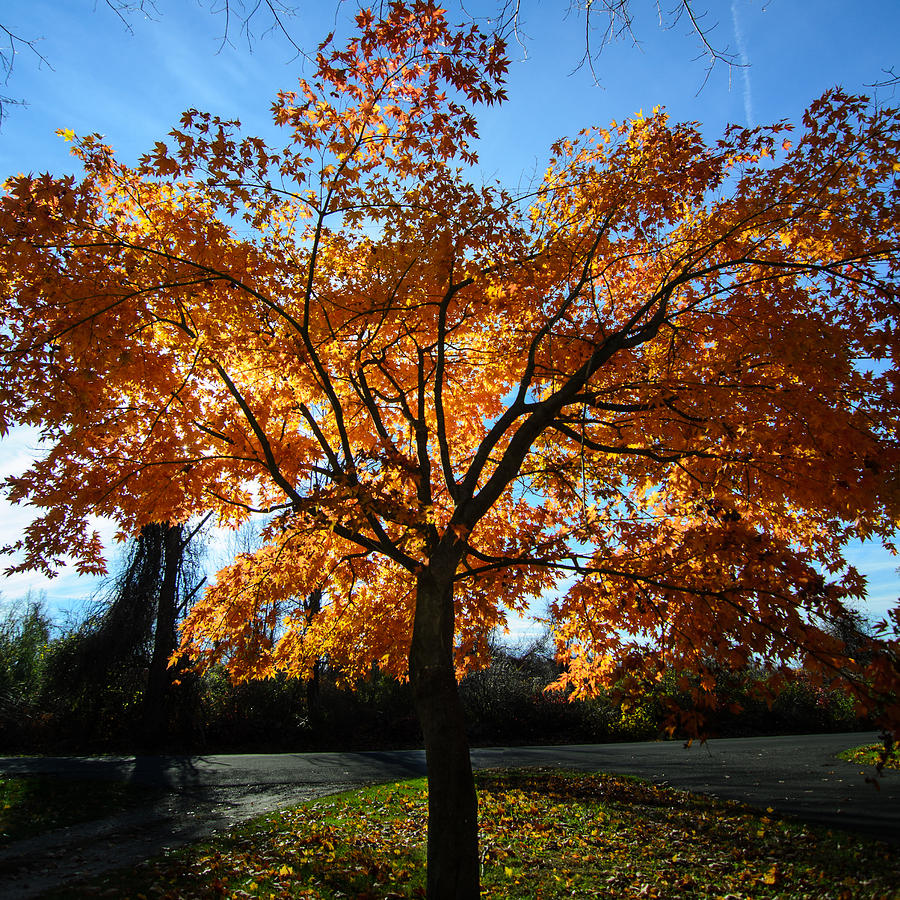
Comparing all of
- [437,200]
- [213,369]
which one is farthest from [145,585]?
[437,200]

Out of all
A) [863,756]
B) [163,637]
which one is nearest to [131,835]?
[163,637]

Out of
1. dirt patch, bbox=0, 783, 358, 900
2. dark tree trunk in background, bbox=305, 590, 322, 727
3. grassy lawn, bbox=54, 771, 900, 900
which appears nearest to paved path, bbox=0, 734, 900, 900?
dirt patch, bbox=0, 783, 358, 900

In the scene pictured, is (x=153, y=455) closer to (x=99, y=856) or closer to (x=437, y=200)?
(x=437, y=200)

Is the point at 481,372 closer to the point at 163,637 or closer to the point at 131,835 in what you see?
the point at 131,835

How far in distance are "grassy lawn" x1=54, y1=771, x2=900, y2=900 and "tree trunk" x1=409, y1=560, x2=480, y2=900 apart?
3.04ft

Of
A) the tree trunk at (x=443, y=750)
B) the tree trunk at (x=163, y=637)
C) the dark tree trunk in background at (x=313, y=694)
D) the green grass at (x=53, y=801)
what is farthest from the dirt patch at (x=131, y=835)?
the tree trunk at (x=163, y=637)

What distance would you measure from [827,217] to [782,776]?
9.81 m

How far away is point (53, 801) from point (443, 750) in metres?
7.45

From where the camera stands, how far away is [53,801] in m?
8.81

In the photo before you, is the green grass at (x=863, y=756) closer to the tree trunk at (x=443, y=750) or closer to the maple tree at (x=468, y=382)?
the maple tree at (x=468, y=382)

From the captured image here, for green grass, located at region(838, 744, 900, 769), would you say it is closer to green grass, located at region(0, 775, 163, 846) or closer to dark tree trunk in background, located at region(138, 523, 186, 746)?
green grass, located at region(0, 775, 163, 846)

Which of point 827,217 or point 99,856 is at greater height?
point 827,217

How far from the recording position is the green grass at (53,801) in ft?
25.2

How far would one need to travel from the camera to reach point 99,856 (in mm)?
6574
